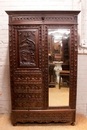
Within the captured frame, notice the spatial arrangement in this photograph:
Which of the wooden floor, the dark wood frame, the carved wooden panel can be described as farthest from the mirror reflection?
the wooden floor

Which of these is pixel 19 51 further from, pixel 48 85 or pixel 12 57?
pixel 48 85

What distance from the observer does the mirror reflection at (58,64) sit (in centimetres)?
266

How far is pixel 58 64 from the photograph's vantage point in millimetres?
2713

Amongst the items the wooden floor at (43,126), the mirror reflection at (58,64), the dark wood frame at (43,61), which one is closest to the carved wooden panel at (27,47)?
the dark wood frame at (43,61)

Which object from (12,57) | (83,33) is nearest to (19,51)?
(12,57)

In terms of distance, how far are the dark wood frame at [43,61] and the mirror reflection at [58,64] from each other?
0.07 m

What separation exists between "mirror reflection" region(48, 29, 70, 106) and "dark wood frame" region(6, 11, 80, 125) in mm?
72

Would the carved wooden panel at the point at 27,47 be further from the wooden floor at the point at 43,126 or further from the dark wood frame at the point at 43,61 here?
the wooden floor at the point at 43,126

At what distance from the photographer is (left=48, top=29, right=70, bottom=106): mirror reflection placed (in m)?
2.66

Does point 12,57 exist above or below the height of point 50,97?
above

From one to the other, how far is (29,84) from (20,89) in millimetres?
184

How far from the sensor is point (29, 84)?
107 inches

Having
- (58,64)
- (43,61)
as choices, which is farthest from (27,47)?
(58,64)

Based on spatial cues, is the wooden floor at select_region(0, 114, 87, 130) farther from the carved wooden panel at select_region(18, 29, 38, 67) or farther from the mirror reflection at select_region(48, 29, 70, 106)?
the carved wooden panel at select_region(18, 29, 38, 67)
